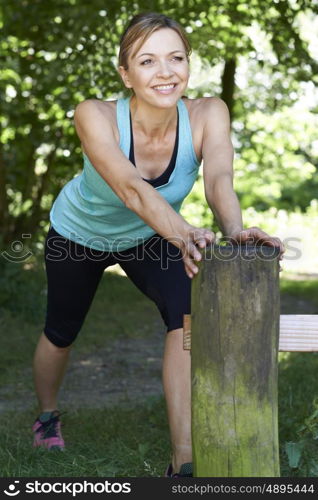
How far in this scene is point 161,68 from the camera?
9.91ft

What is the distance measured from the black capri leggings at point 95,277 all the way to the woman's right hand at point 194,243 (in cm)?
75

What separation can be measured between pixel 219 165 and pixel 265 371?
897 millimetres

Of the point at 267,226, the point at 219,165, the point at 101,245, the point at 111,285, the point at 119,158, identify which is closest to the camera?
the point at 119,158

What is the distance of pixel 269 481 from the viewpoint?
101 inches

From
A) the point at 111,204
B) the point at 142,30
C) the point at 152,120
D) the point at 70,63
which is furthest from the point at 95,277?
the point at 70,63

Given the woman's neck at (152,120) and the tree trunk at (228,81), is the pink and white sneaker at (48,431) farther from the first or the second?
the tree trunk at (228,81)

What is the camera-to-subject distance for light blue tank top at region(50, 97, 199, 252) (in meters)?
3.25

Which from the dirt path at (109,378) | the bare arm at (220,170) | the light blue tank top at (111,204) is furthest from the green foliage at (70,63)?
the bare arm at (220,170)

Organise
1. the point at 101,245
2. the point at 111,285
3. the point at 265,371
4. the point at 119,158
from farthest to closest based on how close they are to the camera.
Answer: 1. the point at 111,285
2. the point at 101,245
3. the point at 119,158
4. the point at 265,371

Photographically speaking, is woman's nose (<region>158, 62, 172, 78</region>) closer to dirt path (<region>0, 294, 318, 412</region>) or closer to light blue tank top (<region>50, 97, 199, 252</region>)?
light blue tank top (<region>50, 97, 199, 252</region>)

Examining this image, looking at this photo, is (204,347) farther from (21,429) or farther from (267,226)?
(267,226)

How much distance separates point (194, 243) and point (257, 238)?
0.62 feet

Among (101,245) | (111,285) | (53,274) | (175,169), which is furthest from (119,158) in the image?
(111,285)

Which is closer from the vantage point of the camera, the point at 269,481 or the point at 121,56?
the point at 269,481
